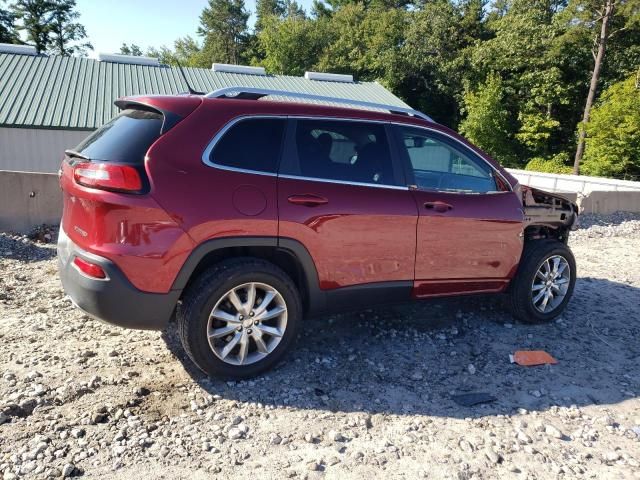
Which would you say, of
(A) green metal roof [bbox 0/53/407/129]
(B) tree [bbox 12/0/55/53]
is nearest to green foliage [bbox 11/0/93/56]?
(B) tree [bbox 12/0/55/53]

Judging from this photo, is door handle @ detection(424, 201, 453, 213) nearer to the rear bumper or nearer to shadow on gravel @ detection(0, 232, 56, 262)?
the rear bumper

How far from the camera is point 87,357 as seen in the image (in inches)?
149

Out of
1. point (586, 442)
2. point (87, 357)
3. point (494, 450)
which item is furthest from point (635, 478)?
point (87, 357)

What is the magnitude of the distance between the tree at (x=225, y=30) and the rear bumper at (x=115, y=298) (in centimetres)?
6066

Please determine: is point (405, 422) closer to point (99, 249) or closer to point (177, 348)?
point (177, 348)

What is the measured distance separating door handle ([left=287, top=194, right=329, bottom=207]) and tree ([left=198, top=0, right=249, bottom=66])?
6037 centimetres

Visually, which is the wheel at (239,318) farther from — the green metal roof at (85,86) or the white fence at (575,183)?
the green metal roof at (85,86)

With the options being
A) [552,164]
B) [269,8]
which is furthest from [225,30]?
[552,164]

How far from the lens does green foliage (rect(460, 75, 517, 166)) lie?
31.7 meters

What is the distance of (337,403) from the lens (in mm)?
3369

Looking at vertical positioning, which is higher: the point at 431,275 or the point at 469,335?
the point at 431,275

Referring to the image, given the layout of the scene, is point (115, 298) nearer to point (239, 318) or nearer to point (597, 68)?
point (239, 318)

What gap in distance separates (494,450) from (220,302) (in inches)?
75.8

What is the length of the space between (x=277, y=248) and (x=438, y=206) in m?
1.39
